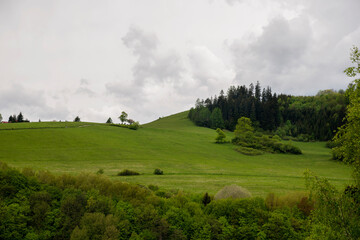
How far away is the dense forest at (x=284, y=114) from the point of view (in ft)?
364

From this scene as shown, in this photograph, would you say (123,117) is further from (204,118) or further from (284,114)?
(284,114)

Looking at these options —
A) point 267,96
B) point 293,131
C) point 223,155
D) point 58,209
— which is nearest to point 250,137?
point 223,155

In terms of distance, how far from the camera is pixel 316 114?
122 meters

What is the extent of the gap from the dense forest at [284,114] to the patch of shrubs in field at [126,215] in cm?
9922

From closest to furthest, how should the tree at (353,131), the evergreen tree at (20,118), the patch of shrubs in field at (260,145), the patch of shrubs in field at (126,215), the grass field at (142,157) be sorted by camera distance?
1. the tree at (353,131)
2. the patch of shrubs in field at (126,215)
3. the grass field at (142,157)
4. the patch of shrubs in field at (260,145)
5. the evergreen tree at (20,118)

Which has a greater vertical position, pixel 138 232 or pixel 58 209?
pixel 58 209

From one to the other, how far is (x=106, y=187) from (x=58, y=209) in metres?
3.54

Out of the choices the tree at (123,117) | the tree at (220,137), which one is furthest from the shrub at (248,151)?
the tree at (123,117)

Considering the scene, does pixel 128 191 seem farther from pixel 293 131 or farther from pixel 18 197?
pixel 293 131

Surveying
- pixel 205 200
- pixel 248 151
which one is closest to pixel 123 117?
pixel 248 151

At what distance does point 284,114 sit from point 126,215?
133 m

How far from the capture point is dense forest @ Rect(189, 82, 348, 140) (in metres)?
111

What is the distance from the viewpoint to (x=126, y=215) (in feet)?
49.9

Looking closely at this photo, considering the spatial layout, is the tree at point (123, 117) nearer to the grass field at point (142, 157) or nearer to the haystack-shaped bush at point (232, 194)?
the grass field at point (142, 157)
